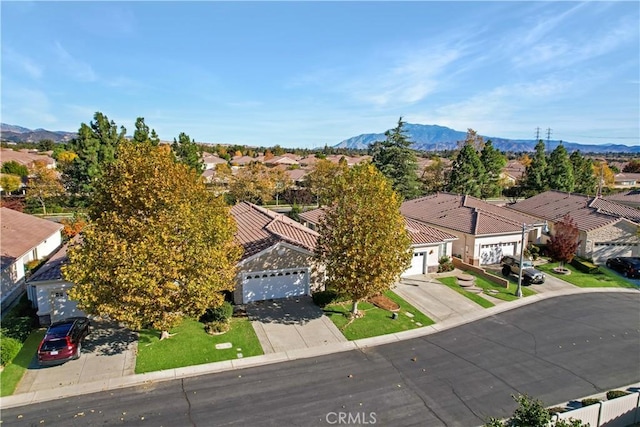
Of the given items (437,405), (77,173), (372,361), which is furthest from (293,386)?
(77,173)

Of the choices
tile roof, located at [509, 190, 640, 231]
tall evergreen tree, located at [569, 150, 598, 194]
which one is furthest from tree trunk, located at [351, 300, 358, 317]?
tall evergreen tree, located at [569, 150, 598, 194]

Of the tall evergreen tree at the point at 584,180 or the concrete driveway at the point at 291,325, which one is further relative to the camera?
the tall evergreen tree at the point at 584,180

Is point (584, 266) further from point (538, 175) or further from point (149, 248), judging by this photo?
point (538, 175)

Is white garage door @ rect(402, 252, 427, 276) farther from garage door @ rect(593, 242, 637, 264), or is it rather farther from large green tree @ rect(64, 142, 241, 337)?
garage door @ rect(593, 242, 637, 264)

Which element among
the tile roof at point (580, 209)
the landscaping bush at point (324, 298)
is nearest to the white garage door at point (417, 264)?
the landscaping bush at point (324, 298)

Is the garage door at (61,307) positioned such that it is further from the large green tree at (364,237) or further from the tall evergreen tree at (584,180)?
the tall evergreen tree at (584,180)

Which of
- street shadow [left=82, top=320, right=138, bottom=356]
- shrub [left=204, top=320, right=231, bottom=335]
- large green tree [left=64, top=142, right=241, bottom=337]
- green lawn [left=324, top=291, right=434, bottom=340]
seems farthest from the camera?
green lawn [left=324, top=291, right=434, bottom=340]

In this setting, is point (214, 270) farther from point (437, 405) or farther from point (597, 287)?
point (597, 287)
